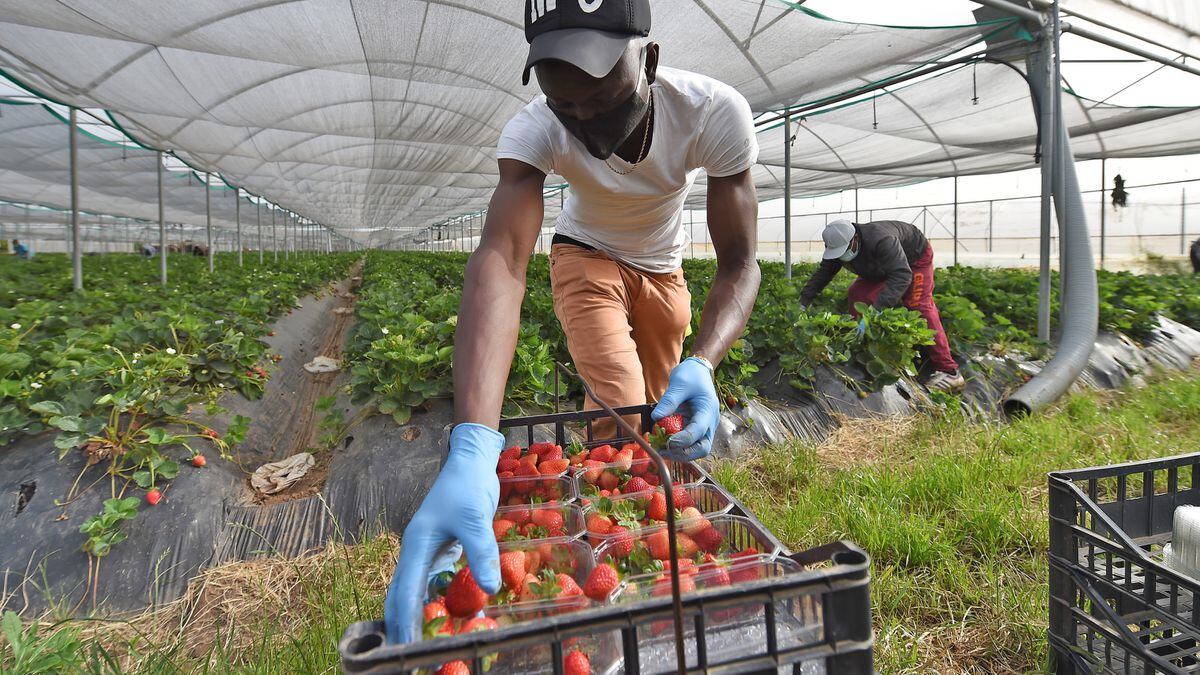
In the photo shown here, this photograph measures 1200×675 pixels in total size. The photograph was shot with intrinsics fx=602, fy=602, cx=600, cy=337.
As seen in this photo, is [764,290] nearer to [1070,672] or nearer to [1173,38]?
[1070,672]

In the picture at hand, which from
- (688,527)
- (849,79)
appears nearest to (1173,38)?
(849,79)

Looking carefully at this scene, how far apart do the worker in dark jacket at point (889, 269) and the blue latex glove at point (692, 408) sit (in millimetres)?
3351

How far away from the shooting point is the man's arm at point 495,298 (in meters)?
1.25

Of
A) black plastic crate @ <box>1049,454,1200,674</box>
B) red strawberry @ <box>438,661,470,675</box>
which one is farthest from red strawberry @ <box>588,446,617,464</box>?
black plastic crate @ <box>1049,454,1200,674</box>

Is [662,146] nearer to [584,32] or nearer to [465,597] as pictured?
[584,32]

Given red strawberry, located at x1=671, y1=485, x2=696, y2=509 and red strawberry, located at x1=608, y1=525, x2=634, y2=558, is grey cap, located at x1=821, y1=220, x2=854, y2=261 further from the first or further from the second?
red strawberry, located at x1=608, y1=525, x2=634, y2=558

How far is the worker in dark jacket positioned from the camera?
4371 mm

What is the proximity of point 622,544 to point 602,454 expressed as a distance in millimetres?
410

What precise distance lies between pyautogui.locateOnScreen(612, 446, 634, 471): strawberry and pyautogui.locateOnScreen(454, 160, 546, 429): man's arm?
Answer: 0.99 ft

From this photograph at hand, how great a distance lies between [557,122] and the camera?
5.55 ft

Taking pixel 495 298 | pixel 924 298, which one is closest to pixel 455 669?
pixel 495 298

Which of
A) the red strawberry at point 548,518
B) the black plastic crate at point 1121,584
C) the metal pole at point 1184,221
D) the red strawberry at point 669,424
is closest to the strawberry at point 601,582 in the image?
the red strawberry at point 548,518

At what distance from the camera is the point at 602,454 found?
1.46 metres

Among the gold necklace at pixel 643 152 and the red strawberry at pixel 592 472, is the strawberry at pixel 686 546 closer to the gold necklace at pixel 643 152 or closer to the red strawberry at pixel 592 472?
the red strawberry at pixel 592 472
